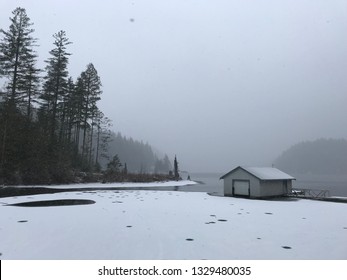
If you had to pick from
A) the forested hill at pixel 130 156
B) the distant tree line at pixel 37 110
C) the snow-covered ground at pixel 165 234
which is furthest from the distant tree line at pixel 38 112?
the forested hill at pixel 130 156

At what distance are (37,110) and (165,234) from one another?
4602 centimetres

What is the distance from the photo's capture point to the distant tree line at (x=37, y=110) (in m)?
34.2

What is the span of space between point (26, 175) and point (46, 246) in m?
30.5

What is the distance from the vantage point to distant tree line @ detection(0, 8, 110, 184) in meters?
34.2

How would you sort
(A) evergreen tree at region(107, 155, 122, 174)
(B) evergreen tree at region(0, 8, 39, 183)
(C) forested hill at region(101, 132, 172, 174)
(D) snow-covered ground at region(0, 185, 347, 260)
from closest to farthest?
(D) snow-covered ground at region(0, 185, 347, 260), (B) evergreen tree at region(0, 8, 39, 183), (A) evergreen tree at region(107, 155, 122, 174), (C) forested hill at region(101, 132, 172, 174)

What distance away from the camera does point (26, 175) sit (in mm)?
35281

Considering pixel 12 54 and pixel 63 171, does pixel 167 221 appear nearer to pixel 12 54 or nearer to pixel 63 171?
pixel 63 171

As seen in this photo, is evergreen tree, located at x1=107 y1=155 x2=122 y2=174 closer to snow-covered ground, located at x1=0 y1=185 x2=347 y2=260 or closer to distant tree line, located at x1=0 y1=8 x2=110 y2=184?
distant tree line, located at x1=0 y1=8 x2=110 y2=184

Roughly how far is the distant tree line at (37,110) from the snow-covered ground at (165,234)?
70.1 ft

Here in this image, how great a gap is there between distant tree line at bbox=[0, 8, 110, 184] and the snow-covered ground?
2137cm

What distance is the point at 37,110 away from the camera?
160 feet

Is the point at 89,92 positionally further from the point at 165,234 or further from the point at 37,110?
the point at 165,234

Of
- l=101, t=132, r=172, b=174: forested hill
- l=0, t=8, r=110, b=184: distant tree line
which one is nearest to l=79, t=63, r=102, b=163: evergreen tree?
l=0, t=8, r=110, b=184: distant tree line

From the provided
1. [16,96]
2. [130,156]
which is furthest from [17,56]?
[130,156]
